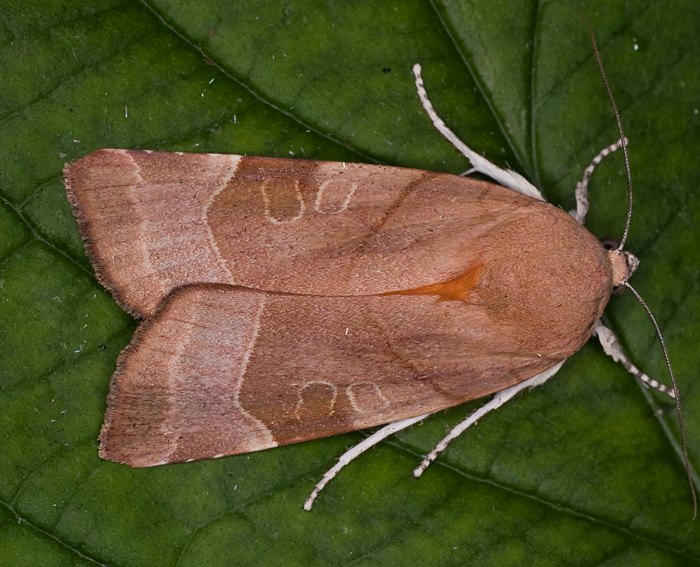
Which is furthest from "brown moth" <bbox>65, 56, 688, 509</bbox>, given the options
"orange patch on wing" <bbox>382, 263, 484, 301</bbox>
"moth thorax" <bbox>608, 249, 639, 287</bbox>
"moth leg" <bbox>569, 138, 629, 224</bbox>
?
"moth leg" <bbox>569, 138, 629, 224</bbox>

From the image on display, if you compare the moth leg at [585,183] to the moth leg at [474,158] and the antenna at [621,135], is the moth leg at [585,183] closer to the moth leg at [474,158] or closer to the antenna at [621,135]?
the antenna at [621,135]

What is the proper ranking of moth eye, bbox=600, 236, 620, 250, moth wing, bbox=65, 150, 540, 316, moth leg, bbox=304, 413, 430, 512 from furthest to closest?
moth eye, bbox=600, 236, 620, 250, moth leg, bbox=304, 413, 430, 512, moth wing, bbox=65, 150, 540, 316

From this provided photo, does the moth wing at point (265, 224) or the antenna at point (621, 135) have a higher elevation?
the antenna at point (621, 135)

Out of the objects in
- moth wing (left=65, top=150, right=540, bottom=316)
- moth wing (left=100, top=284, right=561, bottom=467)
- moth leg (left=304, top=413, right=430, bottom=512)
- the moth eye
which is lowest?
moth leg (left=304, top=413, right=430, bottom=512)

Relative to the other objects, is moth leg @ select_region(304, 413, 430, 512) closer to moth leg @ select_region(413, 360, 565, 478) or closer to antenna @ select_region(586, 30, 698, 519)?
moth leg @ select_region(413, 360, 565, 478)

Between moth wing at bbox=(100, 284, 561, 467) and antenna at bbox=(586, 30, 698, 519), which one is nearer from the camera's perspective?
moth wing at bbox=(100, 284, 561, 467)

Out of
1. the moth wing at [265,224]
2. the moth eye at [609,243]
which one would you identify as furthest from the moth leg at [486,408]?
the moth wing at [265,224]

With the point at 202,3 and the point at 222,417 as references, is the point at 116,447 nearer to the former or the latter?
the point at 222,417
